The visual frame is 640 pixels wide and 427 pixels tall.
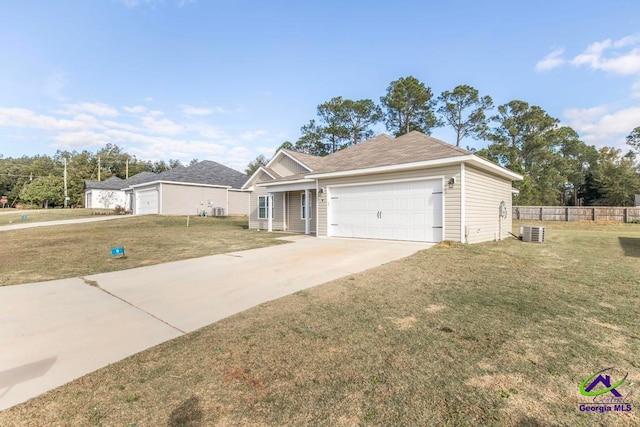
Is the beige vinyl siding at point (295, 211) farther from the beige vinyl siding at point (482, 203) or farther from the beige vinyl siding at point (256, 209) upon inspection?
the beige vinyl siding at point (482, 203)

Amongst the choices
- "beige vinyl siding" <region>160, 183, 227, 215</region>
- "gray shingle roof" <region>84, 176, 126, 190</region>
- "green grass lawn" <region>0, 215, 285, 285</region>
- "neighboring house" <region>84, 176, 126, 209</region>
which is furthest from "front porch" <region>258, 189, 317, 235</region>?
"gray shingle roof" <region>84, 176, 126, 190</region>

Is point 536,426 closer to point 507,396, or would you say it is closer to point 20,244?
point 507,396

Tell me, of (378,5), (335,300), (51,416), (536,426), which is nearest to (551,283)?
(335,300)

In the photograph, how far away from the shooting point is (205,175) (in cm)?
2617

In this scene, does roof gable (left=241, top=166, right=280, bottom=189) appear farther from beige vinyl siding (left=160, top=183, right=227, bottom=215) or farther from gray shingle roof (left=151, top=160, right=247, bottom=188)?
gray shingle roof (left=151, top=160, right=247, bottom=188)

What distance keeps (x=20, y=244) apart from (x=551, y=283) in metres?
14.7

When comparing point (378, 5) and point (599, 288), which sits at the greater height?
point (378, 5)

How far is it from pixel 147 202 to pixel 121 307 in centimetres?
2398

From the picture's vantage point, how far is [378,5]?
11.9 meters

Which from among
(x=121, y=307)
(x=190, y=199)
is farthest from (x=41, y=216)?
(x=121, y=307)

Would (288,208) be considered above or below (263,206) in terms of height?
below

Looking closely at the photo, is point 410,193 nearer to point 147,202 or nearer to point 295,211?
point 295,211

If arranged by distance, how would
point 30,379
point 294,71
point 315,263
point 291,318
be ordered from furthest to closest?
point 294,71
point 315,263
point 291,318
point 30,379

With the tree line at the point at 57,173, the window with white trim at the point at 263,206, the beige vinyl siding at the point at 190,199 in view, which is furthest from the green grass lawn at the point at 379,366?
the tree line at the point at 57,173
